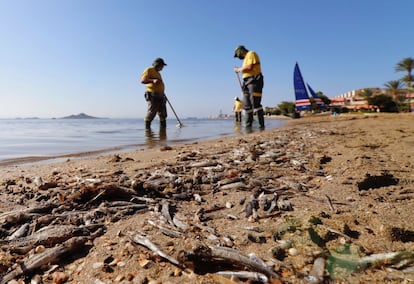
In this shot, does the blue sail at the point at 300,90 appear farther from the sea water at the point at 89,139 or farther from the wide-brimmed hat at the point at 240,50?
the wide-brimmed hat at the point at 240,50

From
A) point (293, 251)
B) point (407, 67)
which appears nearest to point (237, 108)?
point (293, 251)

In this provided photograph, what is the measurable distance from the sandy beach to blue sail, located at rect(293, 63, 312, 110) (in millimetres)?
20887

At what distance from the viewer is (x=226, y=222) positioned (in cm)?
142

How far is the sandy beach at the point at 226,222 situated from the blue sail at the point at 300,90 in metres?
20.9

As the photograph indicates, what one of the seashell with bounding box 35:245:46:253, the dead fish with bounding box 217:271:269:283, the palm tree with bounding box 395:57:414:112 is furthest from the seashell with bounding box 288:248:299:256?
the palm tree with bounding box 395:57:414:112

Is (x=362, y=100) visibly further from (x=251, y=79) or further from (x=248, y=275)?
(x=248, y=275)

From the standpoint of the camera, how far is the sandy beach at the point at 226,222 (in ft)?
3.29

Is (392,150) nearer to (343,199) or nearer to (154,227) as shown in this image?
(343,199)

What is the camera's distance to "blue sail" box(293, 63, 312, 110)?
2175cm

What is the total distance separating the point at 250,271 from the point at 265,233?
0.30 m

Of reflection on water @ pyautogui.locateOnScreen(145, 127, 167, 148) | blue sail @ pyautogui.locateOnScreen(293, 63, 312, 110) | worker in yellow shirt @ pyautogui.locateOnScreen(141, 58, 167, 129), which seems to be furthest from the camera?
blue sail @ pyautogui.locateOnScreen(293, 63, 312, 110)

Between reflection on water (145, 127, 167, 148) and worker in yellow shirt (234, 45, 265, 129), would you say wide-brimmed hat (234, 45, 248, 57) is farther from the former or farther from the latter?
reflection on water (145, 127, 167, 148)

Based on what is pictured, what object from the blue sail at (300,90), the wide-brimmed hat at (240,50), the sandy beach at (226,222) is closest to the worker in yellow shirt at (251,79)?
the wide-brimmed hat at (240,50)

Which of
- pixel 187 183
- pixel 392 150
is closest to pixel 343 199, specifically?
pixel 187 183
